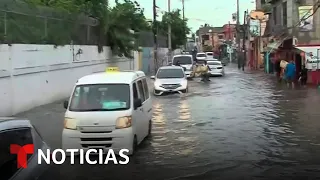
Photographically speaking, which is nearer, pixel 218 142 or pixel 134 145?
pixel 134 145

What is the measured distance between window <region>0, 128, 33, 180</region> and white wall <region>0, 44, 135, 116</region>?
454 inches

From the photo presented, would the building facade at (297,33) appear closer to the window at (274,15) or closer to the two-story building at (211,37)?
the window at (274,15)

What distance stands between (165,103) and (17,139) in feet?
57.8

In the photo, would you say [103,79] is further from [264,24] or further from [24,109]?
[264,24]

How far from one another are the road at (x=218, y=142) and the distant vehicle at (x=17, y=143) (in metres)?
0.27

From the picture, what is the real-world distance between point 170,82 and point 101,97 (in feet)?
51.7

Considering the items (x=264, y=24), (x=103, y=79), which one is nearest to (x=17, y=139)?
(x=103, y=79)

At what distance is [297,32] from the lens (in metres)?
37.3

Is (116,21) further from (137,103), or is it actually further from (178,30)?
(178,30)

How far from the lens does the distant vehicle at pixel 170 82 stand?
27172mm

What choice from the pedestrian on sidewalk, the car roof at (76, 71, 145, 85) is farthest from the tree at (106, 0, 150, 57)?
the car roof at (76, 71, 145, 85)

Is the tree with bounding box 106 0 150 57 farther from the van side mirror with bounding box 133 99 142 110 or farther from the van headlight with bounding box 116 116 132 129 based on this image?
the van headlight with bounding box 116 116 132 129

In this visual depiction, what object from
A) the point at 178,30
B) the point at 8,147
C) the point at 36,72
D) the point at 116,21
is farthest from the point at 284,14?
the point at 8,147

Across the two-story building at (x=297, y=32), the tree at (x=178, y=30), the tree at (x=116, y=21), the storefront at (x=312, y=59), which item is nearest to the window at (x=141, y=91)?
the two-story building at (x=297, y=32)
